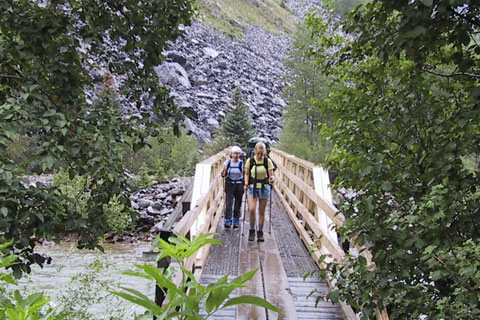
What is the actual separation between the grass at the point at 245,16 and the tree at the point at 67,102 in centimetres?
8132

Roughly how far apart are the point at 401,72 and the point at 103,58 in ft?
7.65

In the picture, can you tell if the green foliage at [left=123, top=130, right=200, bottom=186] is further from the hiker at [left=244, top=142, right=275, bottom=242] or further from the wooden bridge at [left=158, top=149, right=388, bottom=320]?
the hiker at [left=244, top=142, right=275, bottom=242]

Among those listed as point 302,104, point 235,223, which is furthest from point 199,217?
point 302,104

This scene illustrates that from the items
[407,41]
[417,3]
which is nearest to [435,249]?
[407,41]

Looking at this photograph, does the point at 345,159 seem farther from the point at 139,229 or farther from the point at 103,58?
the point at 139,229

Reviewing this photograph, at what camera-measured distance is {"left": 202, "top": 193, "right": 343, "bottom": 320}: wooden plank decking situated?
4.11 metres

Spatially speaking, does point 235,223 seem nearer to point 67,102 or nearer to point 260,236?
point 260,236

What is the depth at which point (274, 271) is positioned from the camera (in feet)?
17.1

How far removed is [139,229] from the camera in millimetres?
17312

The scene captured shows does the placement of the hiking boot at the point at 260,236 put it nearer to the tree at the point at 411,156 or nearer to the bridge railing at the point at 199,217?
the bridge railing at the point at 199,217

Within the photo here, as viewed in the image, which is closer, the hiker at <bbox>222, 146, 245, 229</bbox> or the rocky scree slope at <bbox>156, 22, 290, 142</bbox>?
the hiker at <bbox>222, 146, 245, 229</bbox>

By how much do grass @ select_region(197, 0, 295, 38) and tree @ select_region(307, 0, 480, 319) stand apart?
81650 mm

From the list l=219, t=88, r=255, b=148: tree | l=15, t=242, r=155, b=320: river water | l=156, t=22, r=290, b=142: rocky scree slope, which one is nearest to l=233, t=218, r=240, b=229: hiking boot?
l=15, t=242, r=155, b=320: river water

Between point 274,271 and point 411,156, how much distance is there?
9.36 ft
